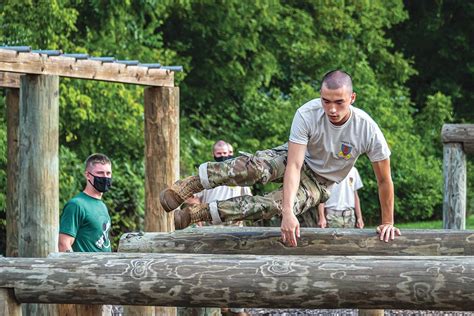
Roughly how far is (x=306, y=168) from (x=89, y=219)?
6.77 ft

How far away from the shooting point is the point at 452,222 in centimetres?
1301

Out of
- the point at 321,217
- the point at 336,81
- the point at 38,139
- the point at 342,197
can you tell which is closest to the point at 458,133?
the point at 342,197

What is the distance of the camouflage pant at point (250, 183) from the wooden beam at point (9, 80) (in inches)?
153

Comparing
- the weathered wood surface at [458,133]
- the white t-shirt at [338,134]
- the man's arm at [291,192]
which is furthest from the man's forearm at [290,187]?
the weathered wood surface at [458,133]

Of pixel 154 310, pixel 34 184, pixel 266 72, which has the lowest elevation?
pixel 154 310

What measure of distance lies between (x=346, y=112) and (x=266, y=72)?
1361 centimetres

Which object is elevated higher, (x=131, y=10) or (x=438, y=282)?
(x=131, y=10)

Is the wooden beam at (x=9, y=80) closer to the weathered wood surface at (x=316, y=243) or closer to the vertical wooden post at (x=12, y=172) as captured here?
the vertical wooden post at (x=12, y=172)

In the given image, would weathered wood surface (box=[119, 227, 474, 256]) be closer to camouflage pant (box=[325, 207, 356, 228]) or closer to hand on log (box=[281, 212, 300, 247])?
hand on log (box=[281, 212, 300, 247])

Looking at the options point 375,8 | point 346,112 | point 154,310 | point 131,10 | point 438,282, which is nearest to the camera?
→ point 438,282

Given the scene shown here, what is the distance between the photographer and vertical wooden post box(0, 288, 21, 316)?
7242mm

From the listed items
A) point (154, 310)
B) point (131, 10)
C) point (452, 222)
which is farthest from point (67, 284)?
point (131, 10)

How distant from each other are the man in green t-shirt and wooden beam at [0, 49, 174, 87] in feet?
2.81

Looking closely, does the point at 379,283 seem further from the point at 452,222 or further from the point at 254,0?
the point at 254,0
